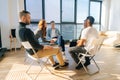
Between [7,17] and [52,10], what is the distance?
257cm

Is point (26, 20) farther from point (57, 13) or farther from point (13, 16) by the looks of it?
point (57, 13)

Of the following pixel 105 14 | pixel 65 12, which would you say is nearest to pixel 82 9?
pixel 65 12

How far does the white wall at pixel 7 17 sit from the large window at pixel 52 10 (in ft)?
6.04

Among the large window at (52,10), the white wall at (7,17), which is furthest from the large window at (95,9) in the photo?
the white wall at (7,17)

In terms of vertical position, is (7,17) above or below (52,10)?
below

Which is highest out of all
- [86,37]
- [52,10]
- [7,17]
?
[52,10]

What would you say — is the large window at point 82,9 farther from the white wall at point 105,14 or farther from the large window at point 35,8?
the large window at point 35,8

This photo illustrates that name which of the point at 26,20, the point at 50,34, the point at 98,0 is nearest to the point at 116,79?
the point at 26,20

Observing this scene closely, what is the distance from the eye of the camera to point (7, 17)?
224 inches

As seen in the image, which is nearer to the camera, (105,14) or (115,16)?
(115,16)

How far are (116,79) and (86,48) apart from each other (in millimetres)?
900

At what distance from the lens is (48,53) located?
3240 millimetres

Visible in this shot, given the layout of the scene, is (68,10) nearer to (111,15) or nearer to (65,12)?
(65,12)

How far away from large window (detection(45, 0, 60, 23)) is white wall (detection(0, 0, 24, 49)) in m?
1.84
